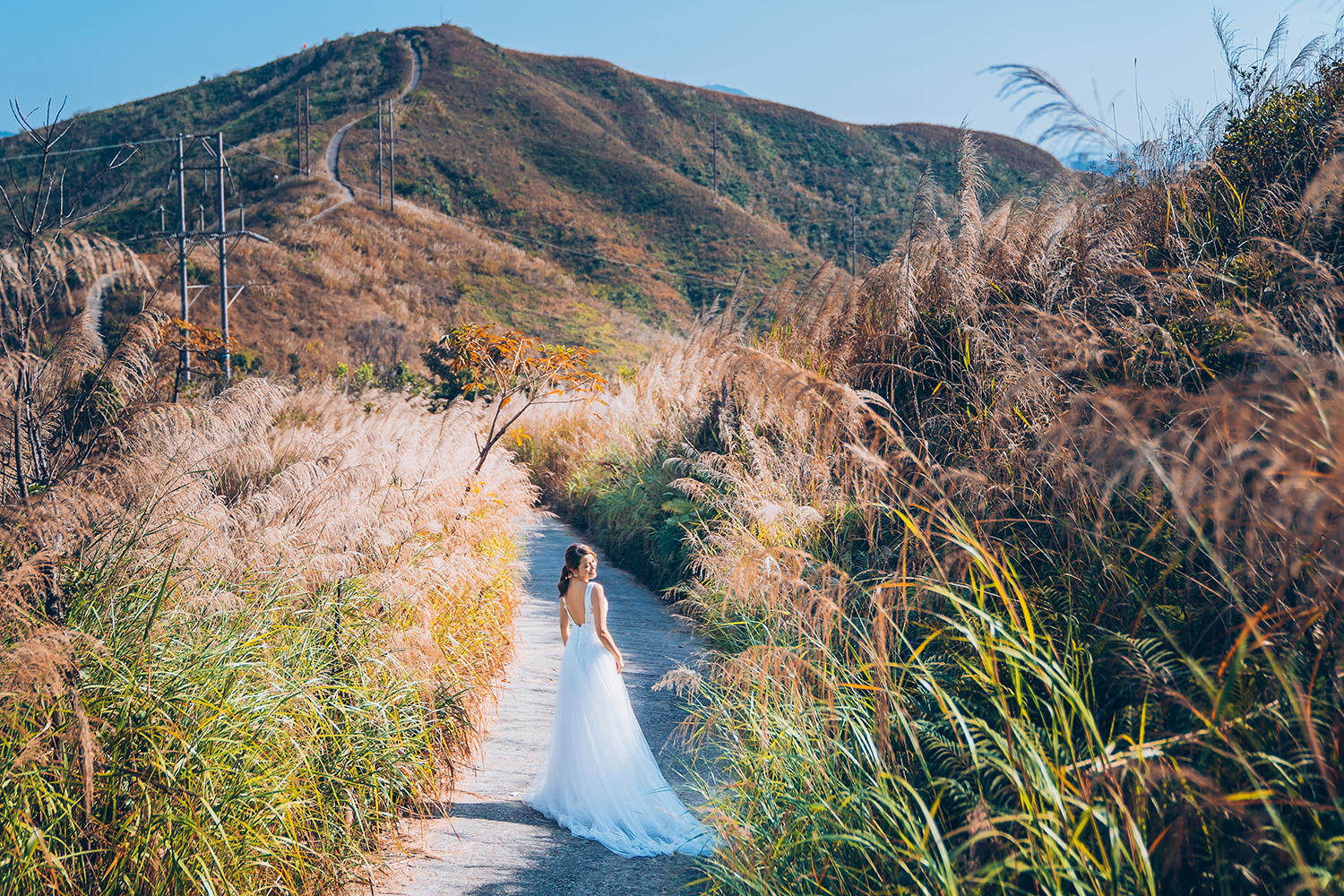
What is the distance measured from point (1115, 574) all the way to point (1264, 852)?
3.24 ft

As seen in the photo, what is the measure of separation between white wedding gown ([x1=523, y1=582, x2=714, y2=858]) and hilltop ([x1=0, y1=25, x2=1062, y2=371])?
30295 mm

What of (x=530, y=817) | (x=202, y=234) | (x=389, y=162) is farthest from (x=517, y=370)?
(x=389, y=162)

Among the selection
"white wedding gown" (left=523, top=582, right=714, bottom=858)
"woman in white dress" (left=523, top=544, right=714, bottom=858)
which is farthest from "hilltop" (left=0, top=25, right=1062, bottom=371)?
"white wedding gown" (left=523, top=582, right=714, bottom=858)

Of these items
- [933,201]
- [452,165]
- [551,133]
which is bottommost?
[933,201]

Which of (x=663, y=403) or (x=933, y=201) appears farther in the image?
(x=663, y=403)

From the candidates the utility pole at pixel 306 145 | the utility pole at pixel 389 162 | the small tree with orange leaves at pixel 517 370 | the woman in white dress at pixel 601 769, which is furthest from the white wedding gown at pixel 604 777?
the utility pole at pixel 306 145

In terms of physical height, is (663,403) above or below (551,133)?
below

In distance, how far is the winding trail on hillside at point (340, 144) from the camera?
54062 mm

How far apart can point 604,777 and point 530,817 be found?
479 millimetres

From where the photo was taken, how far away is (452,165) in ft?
212

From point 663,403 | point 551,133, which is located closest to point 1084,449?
point 663,403

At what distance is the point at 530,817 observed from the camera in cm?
440

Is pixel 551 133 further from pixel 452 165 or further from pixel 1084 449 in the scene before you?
pixel 1084 449

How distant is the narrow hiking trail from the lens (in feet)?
11.9
